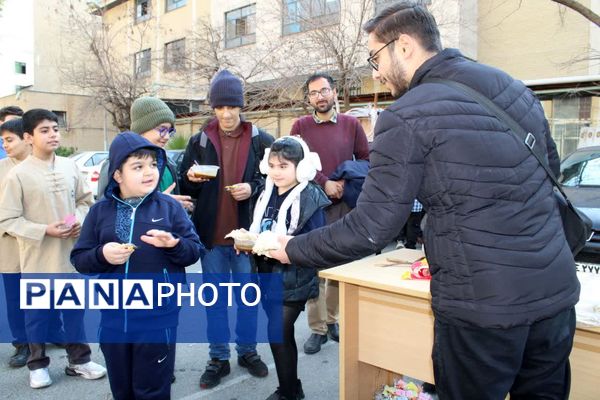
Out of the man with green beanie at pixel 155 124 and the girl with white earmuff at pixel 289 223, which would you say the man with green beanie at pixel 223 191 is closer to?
the man with green beanie at pixel 155 124

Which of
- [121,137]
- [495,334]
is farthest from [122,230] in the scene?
[495,334]

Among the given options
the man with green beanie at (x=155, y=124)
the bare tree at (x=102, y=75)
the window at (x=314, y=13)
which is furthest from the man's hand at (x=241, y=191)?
the bare tree at (x=102, y=75)

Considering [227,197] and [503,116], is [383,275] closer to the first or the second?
[503,116]

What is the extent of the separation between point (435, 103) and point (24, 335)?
A: 12.7 ft

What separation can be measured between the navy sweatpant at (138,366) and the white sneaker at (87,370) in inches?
52.2

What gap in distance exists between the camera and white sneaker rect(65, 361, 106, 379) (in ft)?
12.0

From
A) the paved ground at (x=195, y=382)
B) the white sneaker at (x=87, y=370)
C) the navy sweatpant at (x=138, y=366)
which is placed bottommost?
the paved ground at (x=195, y=382)

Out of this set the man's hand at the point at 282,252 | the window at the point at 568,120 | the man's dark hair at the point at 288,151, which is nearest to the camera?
the man's hand at the point at 282,252

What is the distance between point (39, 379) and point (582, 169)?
6.40m

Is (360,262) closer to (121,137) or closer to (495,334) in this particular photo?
(495,334)

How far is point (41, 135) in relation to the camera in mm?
3621

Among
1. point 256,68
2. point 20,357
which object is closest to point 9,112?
point 20,357

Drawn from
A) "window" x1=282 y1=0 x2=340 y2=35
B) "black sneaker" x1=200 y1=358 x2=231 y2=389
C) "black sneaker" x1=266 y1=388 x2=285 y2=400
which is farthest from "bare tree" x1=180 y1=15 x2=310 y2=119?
"black sneaker" x1=266 y1=388 x2=285 y2=400

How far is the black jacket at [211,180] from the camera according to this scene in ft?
12.0
